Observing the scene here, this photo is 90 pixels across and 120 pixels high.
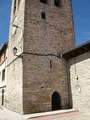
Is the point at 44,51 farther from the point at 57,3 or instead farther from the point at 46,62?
the point at 57,3

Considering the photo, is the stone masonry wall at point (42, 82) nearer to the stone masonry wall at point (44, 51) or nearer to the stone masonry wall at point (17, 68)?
the stone masonry wall at point (44, 51)

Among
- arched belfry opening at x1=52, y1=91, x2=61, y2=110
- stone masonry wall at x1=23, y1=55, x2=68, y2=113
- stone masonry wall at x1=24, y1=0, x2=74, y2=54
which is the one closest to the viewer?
stone masonry wall at x1=23, y1=55, x2=68, y2=113

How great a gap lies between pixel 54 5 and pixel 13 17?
4.13m

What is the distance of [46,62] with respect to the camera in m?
13.6

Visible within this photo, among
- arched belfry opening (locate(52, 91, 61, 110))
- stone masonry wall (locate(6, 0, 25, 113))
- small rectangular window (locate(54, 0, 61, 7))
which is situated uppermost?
small rectangular window (locate(54, 0, 61, 7))

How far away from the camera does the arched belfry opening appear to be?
13.3 m

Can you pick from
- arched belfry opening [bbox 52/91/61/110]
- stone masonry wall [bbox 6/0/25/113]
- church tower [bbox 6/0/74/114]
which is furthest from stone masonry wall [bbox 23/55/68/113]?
stone masonry wall [bbox 6/0/25/113]

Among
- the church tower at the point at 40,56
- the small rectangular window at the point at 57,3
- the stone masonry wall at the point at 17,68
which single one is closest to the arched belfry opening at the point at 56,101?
the church tower at the point at 40,56

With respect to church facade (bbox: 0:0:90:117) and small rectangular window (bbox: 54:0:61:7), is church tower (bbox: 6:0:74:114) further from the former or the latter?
small rectangular window (bbox: 54:0:61:7)

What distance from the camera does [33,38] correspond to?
13.6 m

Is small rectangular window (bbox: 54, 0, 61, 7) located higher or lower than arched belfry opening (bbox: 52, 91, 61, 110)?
higher

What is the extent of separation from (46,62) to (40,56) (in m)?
0.66

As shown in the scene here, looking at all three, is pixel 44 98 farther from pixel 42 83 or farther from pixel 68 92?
pixel 68 92

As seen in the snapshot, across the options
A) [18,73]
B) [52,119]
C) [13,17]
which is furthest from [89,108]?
[13,17]
